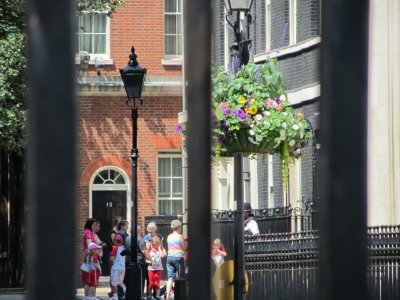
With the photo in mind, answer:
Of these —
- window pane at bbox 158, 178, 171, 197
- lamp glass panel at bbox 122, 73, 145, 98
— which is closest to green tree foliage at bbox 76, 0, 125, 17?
lamp glass panel at bbox 122, 73, 145, 98

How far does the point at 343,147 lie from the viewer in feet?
5.79

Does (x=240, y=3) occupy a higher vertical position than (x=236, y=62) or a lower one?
higher

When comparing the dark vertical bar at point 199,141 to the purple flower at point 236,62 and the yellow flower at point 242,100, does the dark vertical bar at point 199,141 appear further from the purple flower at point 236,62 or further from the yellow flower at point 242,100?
the purple flower at point 236,62

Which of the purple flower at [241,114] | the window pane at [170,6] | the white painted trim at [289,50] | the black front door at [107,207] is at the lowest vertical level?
the black front door at [107,207]

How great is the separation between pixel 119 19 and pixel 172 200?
516cm

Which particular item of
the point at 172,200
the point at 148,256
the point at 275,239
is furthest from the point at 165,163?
the point at 275,239

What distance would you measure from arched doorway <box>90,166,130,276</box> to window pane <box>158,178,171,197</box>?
1062mm

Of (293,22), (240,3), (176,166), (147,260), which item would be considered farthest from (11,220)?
(240,3)

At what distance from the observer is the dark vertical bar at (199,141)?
191 centimetres

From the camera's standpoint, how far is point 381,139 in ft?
76.2

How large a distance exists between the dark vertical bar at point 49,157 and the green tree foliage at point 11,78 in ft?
80.0

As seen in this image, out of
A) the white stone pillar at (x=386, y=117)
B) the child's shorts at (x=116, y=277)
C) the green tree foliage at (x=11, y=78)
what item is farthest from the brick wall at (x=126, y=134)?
the white stone pillar at (x=386, y=117)

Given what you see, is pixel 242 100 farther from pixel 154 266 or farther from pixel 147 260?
pixel 147 260

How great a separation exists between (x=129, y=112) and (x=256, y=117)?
81.2 ft
